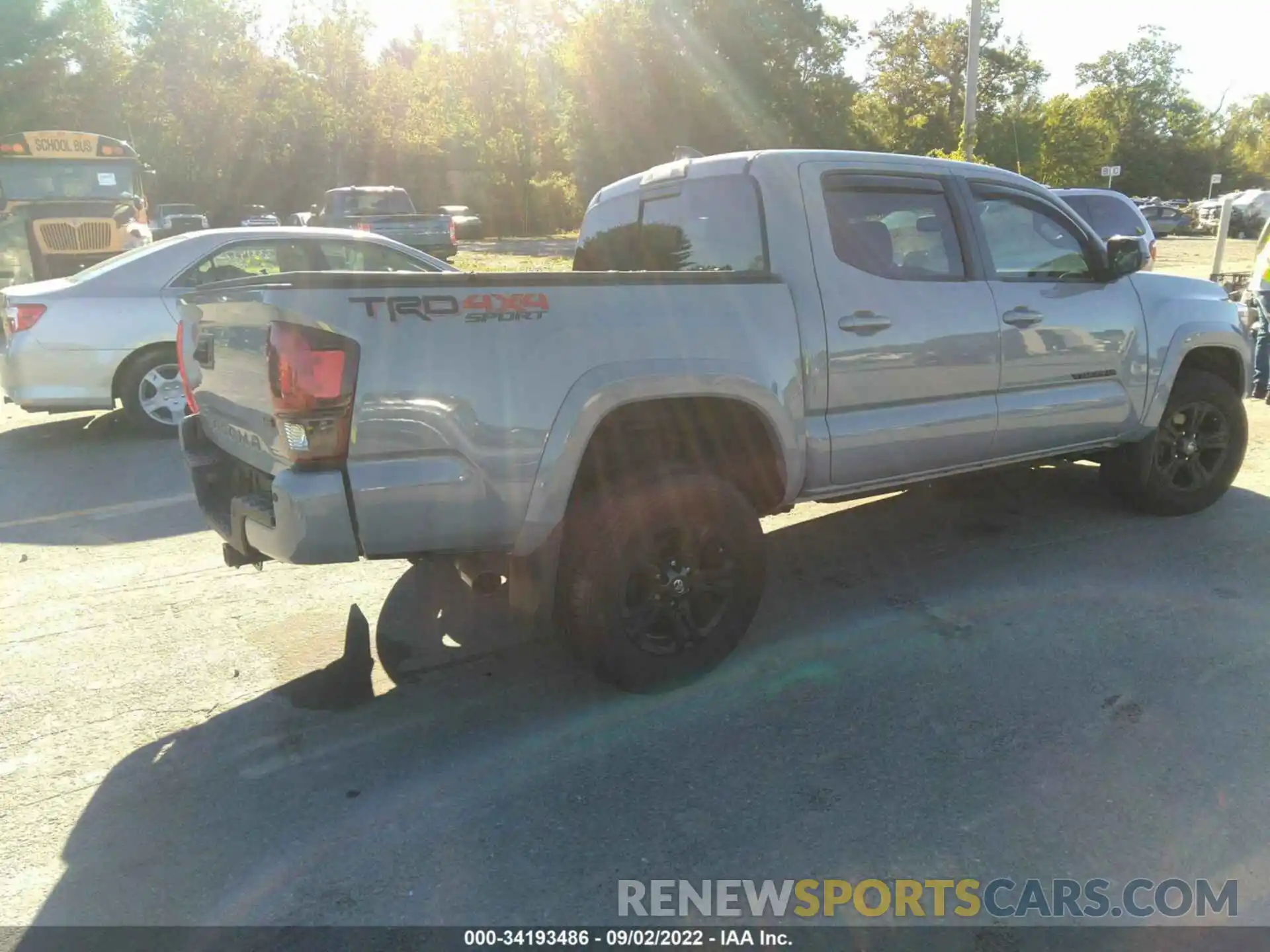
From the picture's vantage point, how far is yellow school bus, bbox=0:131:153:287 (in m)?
14.6

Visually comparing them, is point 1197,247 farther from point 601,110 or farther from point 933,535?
point 933,535

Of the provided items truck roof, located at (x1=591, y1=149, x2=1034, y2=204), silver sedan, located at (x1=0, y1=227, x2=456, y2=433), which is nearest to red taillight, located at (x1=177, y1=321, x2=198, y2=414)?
truck roof, located at (x1=591, y1=149, x2=1034, y2=204)

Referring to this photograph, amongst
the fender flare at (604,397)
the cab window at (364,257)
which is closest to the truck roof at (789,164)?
the fender flare at (604,397)

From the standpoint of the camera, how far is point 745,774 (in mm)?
3129

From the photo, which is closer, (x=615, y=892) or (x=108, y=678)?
(x=615, y=892)

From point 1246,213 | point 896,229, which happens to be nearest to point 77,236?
point 896,229

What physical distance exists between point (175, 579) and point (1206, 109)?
3719 inches

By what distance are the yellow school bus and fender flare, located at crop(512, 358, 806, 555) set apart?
14524 mm

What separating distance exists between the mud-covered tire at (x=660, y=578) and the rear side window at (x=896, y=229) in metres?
1.22

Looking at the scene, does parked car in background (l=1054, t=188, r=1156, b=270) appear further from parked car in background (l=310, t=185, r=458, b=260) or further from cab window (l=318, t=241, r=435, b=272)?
parked car in background (l=310, t=185, r=458, b=260)

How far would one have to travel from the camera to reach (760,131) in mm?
32469

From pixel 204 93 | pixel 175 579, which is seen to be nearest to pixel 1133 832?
pixel 175 579

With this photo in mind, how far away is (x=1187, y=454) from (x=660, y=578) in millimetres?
3644

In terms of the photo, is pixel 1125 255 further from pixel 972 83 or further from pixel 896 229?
pixel 972 83
